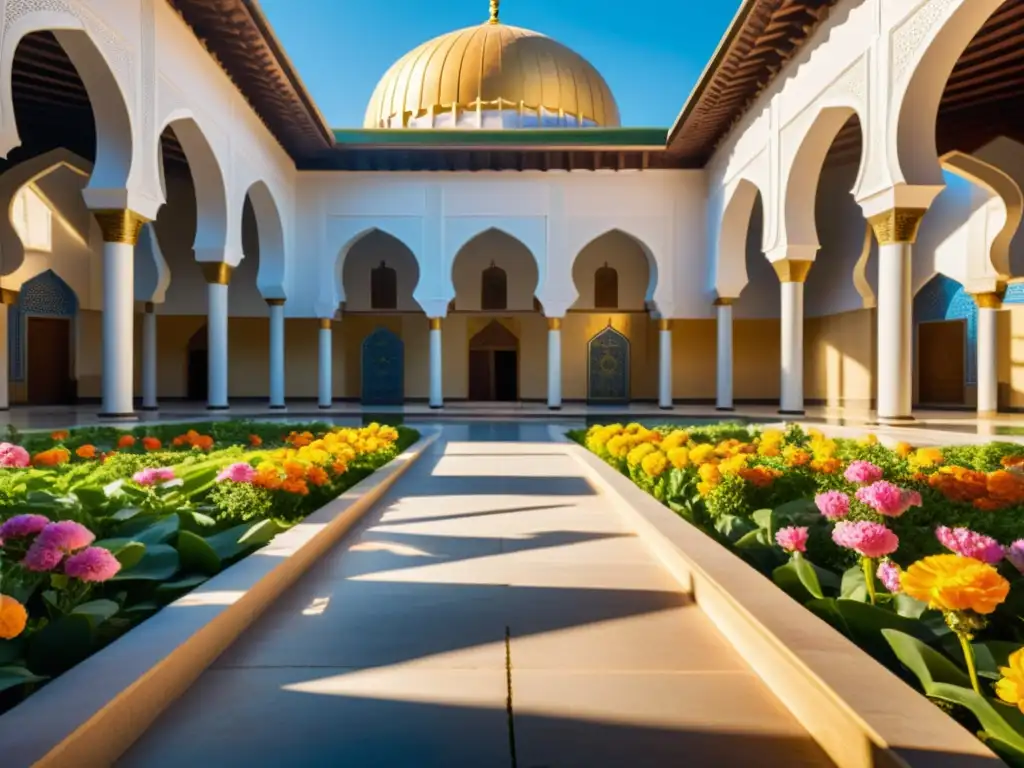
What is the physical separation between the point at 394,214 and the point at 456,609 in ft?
49.6

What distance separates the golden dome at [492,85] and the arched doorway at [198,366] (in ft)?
28.3

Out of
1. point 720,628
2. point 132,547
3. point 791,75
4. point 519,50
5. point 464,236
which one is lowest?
point 720,628

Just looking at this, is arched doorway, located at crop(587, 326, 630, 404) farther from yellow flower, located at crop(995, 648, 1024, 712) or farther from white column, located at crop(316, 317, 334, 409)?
yellow flower, located at crop(995, 648, 1024, 712)

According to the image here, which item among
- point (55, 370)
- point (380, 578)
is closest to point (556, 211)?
point (55, 370)

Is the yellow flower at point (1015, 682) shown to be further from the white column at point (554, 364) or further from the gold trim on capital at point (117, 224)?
the white column at point (554, 364)

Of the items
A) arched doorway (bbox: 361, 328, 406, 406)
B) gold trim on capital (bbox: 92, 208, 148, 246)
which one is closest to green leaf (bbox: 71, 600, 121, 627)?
gold trim on capital (bbox: 92, 208, 148, 246)

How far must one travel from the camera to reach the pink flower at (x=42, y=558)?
1.80 metres

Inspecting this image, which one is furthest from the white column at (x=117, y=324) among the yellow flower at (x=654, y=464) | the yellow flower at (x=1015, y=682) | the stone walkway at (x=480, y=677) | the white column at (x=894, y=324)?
the yellow flower at (x=1015, y=682)

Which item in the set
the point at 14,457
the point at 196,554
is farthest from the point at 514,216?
the point at 196,554

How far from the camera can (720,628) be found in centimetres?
235

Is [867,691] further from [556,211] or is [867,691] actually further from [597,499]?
[556,211]

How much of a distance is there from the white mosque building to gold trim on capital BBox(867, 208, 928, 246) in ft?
0.12

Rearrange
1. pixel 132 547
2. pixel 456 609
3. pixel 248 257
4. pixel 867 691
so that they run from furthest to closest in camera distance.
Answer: pixel 248 257 < pixel 456 609 < pixel 132 547 < pixel 867 691

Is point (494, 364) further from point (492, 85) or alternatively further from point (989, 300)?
point (989, 300)
